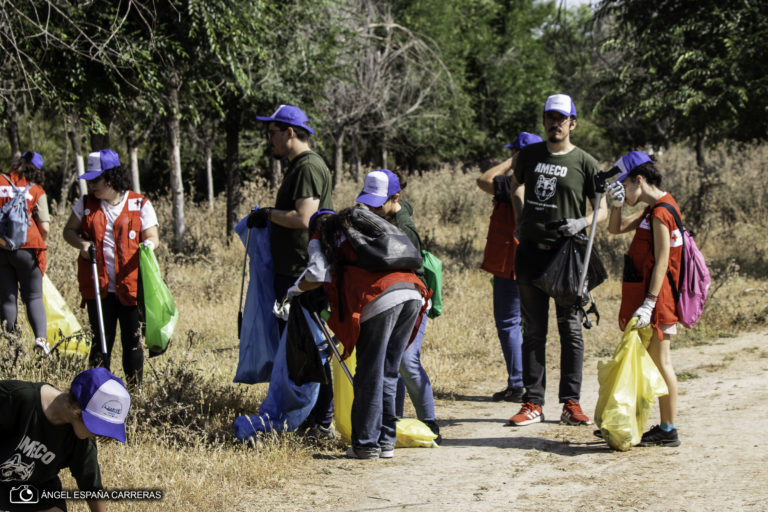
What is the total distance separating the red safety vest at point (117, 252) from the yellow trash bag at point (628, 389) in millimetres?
3196

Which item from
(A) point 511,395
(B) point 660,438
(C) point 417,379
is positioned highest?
(C) point 417,379

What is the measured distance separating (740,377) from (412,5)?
70.0 feet

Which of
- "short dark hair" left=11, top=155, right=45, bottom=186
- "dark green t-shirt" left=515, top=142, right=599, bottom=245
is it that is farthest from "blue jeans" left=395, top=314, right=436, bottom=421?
"short dark hair" left=11, top=155, right=45, bottom=186

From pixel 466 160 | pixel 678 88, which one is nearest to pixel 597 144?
pixel 466 160

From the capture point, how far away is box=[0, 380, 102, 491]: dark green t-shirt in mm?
2920

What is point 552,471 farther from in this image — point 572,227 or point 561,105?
point 561,105

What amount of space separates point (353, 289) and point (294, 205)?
0.77m

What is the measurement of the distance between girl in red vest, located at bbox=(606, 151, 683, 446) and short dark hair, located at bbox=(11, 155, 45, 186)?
4615mm

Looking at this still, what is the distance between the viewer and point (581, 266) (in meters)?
5.33

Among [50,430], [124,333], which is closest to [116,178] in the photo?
[124,333]

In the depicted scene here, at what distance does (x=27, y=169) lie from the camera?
22.4ft

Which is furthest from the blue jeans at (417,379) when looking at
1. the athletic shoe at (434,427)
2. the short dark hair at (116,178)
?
the short dark hair at (116,178)

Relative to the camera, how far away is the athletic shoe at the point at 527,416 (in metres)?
5.59

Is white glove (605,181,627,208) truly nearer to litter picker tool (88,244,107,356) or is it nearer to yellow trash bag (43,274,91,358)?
litter picker tool (88,244,107,356)
